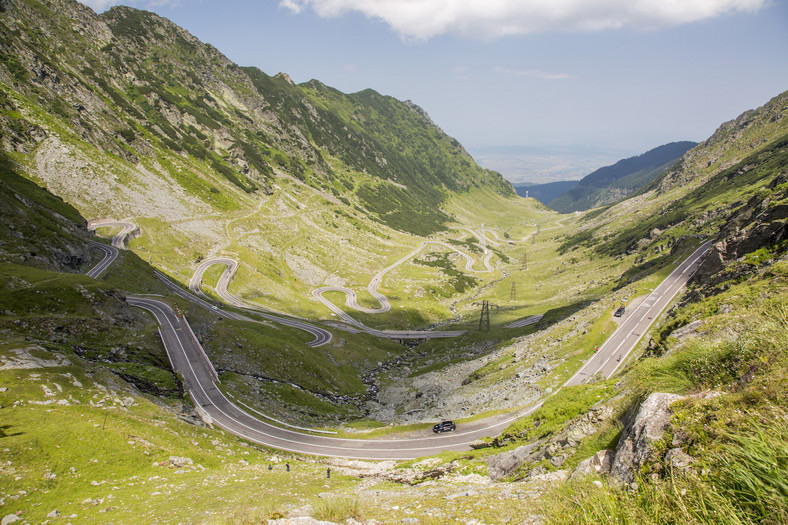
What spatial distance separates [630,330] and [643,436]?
179 feet

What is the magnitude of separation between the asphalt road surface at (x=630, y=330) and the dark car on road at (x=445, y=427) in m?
15.7

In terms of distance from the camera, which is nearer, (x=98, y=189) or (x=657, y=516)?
(x=657, y=516)

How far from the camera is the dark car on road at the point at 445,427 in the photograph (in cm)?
4466

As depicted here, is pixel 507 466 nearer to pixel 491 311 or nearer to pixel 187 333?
pixel 187 333

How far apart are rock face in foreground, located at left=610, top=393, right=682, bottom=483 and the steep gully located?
1224 inches

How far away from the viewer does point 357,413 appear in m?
59.8

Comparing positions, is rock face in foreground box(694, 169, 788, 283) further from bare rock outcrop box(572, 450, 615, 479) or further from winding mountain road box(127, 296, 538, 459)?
bare rock outcrop box(572, 450, 615, 479)

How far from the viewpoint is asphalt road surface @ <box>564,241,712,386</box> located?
4819 centimetres

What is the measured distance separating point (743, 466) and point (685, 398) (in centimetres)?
587

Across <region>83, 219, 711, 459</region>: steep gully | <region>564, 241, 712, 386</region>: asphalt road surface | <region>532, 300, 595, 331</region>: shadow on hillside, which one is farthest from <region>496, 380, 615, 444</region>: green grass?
<region>532, 300, 595, 331</region>: shadow on hillside

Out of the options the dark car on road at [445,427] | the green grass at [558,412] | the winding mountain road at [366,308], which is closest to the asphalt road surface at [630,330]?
the green grass at [558,412]

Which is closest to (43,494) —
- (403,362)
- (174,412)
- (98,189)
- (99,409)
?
(99,409)

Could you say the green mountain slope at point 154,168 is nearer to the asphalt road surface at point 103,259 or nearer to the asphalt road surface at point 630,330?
the asphalt road surface at point 103,259

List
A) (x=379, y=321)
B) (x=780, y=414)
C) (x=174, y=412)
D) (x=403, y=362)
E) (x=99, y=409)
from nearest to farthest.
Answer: (x=780, y=414) < (x=99, y=409) < (x=174, y=412) < (x=403, y=362) < (x=379, y=321)
